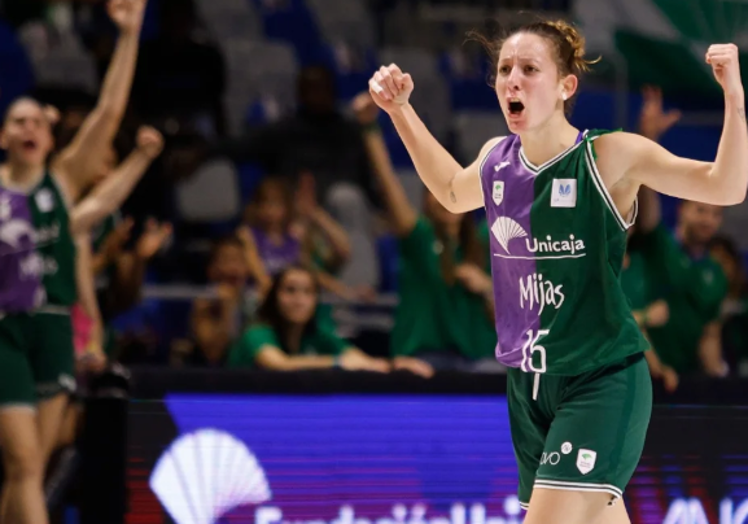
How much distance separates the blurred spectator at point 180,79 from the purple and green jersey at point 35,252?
3.39 m

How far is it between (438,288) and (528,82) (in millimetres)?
3126

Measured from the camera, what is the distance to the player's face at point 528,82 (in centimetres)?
370

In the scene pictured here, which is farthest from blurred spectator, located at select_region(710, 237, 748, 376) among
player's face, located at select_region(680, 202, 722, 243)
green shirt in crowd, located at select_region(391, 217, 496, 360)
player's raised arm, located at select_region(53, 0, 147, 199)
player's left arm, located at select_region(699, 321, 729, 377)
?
player's raised arm, located at select_region(53, 0, 147, 199)

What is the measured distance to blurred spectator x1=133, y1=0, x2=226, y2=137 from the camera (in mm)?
8969

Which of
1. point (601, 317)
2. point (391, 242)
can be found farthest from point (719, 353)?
point (601, 317)

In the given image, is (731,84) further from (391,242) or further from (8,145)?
(391,242)

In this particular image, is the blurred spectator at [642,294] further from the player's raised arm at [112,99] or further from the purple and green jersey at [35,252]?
the purple and green jersey at [35,252]

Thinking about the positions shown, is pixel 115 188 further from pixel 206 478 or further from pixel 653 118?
pixel 653 118

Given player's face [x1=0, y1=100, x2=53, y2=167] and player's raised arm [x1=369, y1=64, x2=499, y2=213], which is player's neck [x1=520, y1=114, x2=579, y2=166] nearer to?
player's raised arm [x1=369, y1=64, x2=499, y2=213]

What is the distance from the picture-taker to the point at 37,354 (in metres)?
5.40

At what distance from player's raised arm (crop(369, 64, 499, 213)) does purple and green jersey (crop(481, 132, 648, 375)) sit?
284 mm

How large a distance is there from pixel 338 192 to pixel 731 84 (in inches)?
202

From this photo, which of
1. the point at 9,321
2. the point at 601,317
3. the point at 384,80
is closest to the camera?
the point at 601,317

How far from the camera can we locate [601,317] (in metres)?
Result: 3.67
